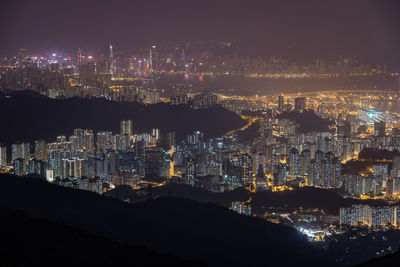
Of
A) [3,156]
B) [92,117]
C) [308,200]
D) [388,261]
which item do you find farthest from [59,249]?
[92,117]

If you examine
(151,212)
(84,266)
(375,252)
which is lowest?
(375,252)

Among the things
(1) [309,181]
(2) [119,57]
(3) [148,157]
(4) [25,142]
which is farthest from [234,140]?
(2) [119,57]

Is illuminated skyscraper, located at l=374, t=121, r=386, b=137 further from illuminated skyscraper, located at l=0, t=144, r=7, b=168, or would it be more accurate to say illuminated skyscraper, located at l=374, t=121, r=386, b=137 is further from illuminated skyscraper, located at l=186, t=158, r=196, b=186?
illuminated skyscraper, located at l=0, t=144, r=7, b=168

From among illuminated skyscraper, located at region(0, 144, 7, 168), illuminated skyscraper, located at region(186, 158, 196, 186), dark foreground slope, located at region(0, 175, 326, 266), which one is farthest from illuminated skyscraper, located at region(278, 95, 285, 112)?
dark foreground slope, located at region(0, 175, 326, 266)

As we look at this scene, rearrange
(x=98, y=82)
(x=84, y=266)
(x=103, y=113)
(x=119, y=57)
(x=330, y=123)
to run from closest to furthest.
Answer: (x=84, y=266) < (x=103, y=113) < (x=330, y=123) < (x=98, y=82) < (x=119, y=57)

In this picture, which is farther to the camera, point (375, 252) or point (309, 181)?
point (309, 181)

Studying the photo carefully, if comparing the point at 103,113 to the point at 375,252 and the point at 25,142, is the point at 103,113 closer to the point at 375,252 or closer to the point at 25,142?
the point at 25,142

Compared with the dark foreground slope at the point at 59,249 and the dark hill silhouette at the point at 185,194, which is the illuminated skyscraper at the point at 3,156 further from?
the dark foreground slope at the point at 59,249
